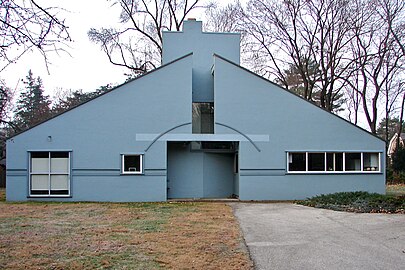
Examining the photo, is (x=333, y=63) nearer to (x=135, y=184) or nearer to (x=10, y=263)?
(x=135, y=184)

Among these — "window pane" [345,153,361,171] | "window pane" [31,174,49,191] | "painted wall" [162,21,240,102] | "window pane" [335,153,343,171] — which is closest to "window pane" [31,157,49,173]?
"window pane" [31,174,49,191]

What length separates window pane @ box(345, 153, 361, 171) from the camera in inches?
836

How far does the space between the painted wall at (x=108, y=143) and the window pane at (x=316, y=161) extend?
19.0 feet

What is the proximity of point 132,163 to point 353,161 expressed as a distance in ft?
33.3

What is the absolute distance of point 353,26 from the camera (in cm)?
3050

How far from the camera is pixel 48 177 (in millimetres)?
20188

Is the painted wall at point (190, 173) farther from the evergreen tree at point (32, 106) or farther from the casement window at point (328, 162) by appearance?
the evergreen tree at point (32, 106)

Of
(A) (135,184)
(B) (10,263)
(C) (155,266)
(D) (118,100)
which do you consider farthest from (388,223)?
(D) (118,100)

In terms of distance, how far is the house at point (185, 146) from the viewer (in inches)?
795

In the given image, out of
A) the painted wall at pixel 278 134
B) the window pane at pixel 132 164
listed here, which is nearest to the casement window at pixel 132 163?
the window pane at pixel 132 164

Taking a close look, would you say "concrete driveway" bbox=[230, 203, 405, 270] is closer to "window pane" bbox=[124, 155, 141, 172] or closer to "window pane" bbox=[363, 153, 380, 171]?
"window pane" bbox=[124, 155, 141, 172]

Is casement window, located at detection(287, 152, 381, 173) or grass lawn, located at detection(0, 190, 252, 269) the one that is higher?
casement window, located at detection(287, 152, 381, 173)

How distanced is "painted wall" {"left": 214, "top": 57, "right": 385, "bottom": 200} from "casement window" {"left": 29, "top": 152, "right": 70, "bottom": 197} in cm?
707

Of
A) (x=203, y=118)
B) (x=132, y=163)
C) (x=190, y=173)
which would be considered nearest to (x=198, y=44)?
(x=203, y=118)
